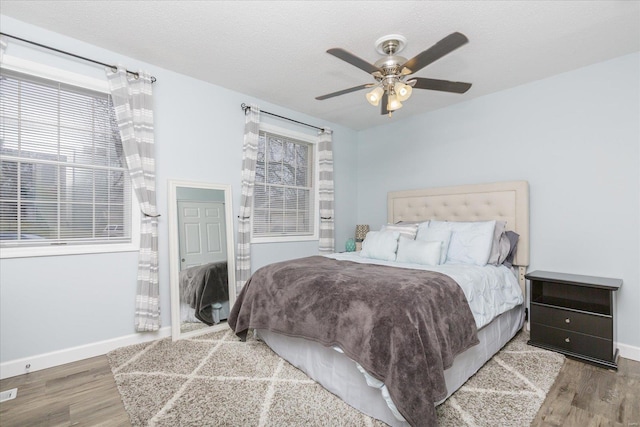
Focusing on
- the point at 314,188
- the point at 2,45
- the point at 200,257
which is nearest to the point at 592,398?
the point at 200,257

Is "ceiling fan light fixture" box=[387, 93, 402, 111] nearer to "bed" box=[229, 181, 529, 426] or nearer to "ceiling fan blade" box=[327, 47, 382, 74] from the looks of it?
"ceiling fan blade" box=[327, 47, 382, 74]

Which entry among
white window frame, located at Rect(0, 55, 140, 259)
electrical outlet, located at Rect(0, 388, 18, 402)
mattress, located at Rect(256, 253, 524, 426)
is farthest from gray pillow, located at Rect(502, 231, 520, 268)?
electrical outlet, located at Rect(0, 388, 18, 402)

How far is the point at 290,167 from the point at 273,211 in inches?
27.0

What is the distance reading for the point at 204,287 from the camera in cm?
322

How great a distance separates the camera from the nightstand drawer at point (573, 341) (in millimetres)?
2418

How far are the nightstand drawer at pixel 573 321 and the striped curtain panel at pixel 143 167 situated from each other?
3496 mm

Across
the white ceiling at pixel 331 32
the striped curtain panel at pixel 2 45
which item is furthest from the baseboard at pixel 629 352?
the striped curtain panel at pixel 2 45

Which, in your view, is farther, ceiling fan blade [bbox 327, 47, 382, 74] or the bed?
ceiling fan blade [bbox 327, 47, 382, 74]

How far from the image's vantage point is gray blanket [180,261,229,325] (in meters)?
3.11

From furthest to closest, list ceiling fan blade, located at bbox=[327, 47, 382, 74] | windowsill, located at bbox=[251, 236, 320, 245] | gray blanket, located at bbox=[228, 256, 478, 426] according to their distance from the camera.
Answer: windowsill, located at bbox=[251, 236, 320, 245], ceiling fan blade, located at bbox=[327, 47, 382, 74], gray blanket, located at bbox=[228, 256, 478, 426]

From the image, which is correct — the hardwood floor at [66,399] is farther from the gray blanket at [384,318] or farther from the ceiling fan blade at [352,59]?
the ceiling fan blade at [352,59]

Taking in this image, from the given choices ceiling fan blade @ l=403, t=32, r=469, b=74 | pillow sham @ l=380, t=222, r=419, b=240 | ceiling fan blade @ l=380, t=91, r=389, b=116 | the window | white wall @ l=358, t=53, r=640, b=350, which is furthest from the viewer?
pillow sham @ l=380, t=222, r=419, b=240

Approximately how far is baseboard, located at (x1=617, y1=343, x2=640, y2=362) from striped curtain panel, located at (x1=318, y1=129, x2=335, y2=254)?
3.06 metres

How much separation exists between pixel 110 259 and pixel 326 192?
267 cm
